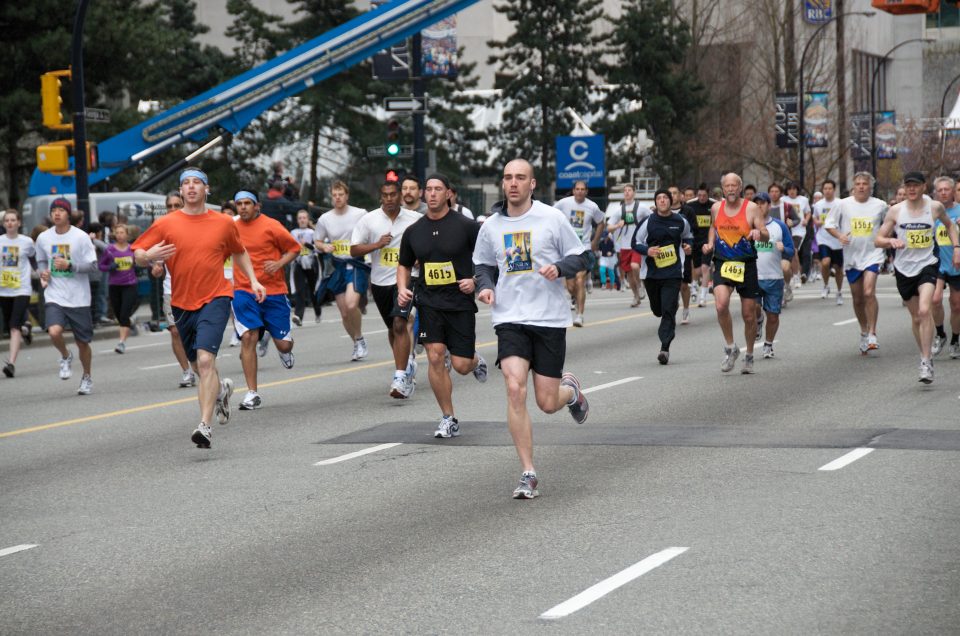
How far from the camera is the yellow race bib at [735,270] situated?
1538cm

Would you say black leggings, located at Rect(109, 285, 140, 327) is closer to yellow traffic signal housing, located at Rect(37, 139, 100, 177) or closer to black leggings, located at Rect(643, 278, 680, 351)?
yellow traffic signal housing, located at Rect(37, 139, 100, 177)

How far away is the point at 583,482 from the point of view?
31.0 feet

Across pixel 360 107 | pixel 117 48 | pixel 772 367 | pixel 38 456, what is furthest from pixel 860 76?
pixel 38 456

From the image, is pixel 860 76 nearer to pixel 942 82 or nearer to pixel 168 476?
pixel 942 82

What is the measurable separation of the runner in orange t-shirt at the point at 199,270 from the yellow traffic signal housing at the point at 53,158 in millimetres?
13703

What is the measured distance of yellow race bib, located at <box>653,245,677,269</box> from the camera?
56.4ft

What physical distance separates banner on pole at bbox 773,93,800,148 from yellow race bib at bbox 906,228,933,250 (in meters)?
35.2

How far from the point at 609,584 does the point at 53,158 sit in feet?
63.4

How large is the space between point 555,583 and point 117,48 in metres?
36.2

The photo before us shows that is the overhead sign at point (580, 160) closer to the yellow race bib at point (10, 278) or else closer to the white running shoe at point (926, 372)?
the yellow race bib at point (10, 278)

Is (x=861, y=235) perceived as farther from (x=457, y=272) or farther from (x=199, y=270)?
(x=199, y=270)

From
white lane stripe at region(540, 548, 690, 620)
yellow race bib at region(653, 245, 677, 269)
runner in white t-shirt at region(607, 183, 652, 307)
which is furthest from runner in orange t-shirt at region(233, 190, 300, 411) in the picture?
runner in white t-shirt at region(607, 183, 652, 307)

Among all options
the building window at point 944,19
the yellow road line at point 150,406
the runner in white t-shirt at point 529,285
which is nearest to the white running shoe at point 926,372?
the runner in white t-shirt at point 529,285

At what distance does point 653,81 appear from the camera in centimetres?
5878
